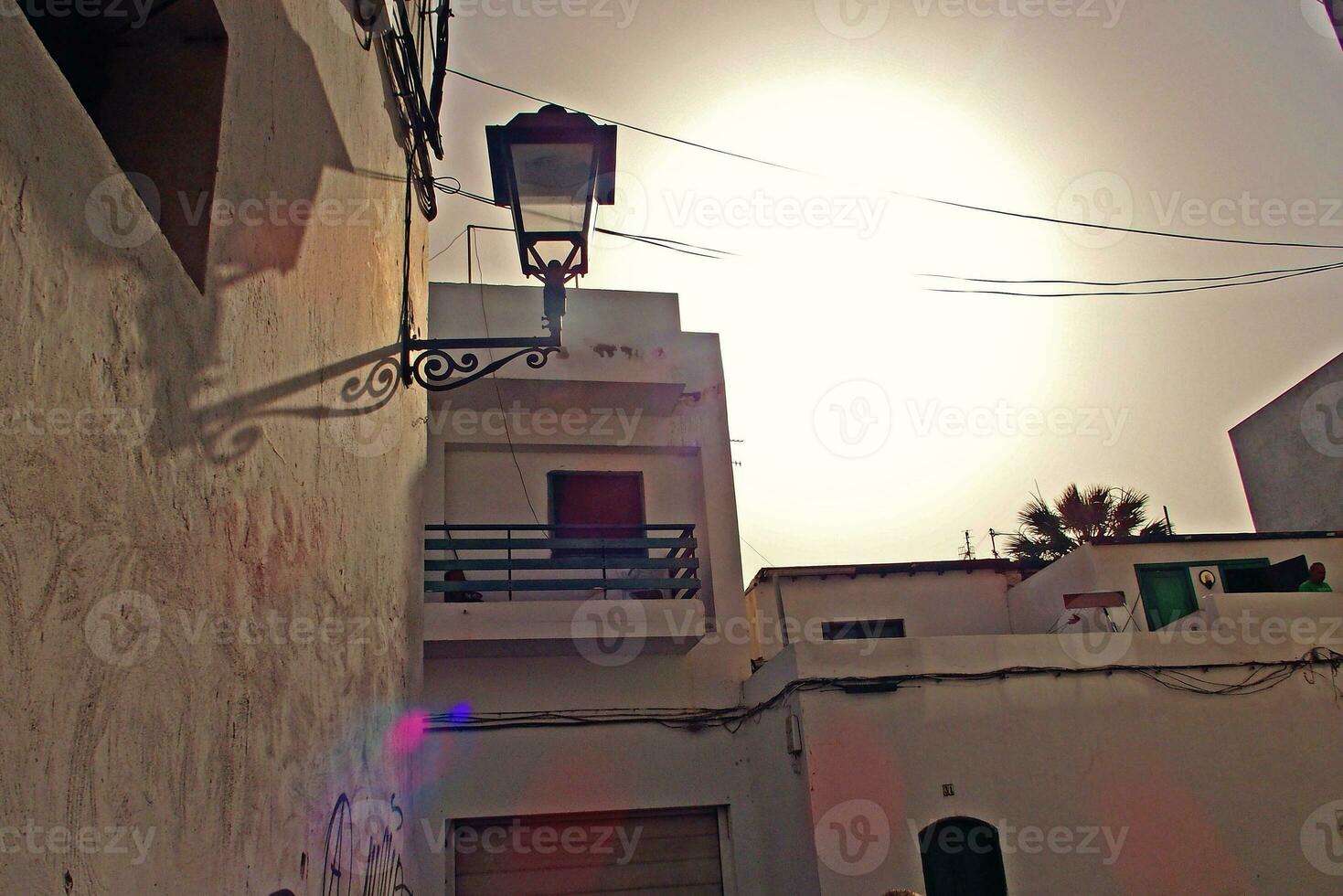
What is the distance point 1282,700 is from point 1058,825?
9.80 feet

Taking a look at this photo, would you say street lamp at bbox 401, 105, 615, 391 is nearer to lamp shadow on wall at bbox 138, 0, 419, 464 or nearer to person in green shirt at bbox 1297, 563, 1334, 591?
lamp shadow on wall at bbox 138, 0, 419, 464

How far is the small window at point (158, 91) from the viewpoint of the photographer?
2.29 m

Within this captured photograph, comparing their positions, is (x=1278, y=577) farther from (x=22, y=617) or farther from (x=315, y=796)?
(x=22, y=617)

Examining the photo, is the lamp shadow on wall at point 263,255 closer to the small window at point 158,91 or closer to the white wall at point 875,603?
the small window at point 158,91

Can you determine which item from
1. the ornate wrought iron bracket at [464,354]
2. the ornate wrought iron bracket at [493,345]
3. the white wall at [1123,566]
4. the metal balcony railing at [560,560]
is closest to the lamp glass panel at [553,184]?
the ornate wrought iron bracket at [493,345]

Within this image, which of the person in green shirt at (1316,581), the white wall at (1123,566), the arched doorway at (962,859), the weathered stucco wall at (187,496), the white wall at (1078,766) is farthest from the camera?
the white wall at (1123,566)

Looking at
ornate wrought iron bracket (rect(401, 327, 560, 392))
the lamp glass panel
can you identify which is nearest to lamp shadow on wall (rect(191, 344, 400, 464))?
ornate wrought iron bracket (rect(401, 327, 560, 392))

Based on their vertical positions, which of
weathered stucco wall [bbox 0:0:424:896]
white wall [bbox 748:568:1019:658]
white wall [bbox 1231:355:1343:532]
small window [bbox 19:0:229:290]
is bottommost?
weathered stucco wall [bbox 0:0:424:896]

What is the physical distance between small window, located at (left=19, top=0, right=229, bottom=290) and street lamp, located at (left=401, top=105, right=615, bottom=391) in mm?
2150

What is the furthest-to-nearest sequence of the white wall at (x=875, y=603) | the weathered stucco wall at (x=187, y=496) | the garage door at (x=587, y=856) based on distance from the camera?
1. the white wall at (x=875, y=603)
2. the garage door at (x=587, y=856)
3. the weathered stucco wall at (x=187, y=496)

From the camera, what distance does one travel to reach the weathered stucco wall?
1545mm

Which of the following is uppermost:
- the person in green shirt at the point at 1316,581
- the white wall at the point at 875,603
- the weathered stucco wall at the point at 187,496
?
the white wall at the point at 875,603

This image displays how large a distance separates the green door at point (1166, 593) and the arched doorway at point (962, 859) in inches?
234

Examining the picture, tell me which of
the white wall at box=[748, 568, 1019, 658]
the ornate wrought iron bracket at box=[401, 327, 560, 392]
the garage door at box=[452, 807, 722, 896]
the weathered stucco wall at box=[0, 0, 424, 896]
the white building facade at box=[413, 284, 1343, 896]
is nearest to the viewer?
the weathered stucco wall at box=[0, 0, 424, 896]
